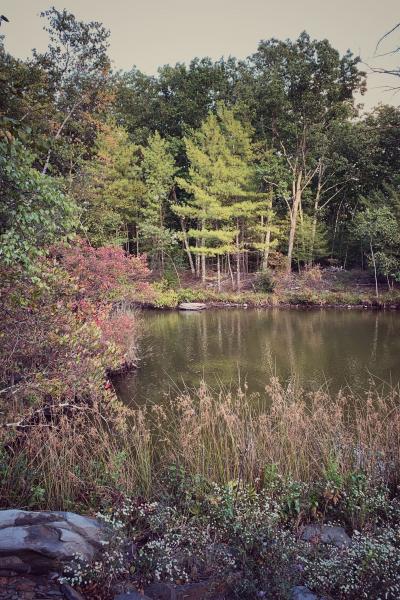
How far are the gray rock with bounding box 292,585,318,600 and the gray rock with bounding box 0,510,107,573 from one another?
1357 millimetres

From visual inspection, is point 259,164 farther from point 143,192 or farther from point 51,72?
A: point 51,72

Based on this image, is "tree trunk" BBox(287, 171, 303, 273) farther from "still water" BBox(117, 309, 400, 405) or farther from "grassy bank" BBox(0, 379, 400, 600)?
"grassy bank" BBox(0, 379, 400, 600)

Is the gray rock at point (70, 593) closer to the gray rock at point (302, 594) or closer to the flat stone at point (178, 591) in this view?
the flat stone at point (178, 591)

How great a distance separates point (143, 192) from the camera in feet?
97.3

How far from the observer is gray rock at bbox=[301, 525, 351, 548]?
10.8ft

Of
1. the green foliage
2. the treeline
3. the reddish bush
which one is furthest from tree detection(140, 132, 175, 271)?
the green foliage

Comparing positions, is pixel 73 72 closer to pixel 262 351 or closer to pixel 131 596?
pixel 262 351

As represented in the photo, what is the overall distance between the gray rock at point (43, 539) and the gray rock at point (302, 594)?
136 cm

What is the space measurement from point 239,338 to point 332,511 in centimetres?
1103

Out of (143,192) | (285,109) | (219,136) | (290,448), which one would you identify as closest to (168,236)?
(143,192)

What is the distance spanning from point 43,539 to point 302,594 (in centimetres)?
184

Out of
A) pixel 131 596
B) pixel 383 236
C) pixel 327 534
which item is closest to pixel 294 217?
pixel 383 236

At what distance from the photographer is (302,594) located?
9.12ft

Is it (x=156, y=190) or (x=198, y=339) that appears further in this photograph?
(x=156, y=190)
